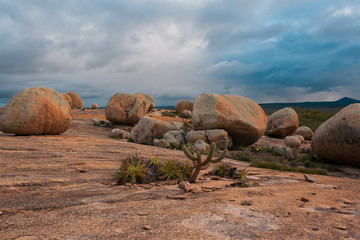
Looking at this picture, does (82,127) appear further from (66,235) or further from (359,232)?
(359,232)

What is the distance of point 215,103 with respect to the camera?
563 inches

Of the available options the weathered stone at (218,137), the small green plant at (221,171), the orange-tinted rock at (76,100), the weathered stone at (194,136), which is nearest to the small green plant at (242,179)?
the small green plant at (221,171)

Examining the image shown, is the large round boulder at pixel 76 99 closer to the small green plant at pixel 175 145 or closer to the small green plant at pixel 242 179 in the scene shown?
the small green plant at pixel 175 145

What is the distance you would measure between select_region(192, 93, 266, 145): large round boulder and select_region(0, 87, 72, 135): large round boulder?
763 cm

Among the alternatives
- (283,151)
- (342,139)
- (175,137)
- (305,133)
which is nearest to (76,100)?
(175,137)

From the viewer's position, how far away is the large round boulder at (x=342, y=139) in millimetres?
10602

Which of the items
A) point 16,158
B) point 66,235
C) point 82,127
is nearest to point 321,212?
point 66,235

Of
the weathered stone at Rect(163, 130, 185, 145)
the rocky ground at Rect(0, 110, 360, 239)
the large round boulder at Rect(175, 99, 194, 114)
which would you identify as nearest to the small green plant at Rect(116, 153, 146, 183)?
the rocky ground at Rect(0, 110, 360, 239)

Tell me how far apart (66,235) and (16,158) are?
17.4 ft

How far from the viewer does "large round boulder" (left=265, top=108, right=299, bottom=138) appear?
21547 millimetres

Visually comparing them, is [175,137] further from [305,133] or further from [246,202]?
[305,133]

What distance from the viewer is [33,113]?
11.8 metres

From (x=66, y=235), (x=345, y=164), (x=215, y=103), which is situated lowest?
(x=345, y=164)

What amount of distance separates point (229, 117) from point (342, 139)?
5.59 metres
